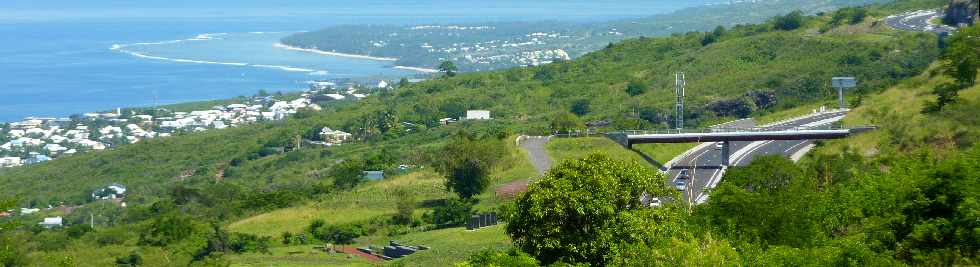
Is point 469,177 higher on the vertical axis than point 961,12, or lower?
lower

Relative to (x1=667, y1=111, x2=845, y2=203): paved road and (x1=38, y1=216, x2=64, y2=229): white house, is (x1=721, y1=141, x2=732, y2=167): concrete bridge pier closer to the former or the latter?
(x1=667, y1=111, x2=845, y2=203): paved road

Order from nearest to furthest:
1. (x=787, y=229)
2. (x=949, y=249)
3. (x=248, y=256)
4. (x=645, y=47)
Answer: (x=949, y=249) → (x=787, y=229) → (x=248, y=256) → (x=645, y=47)

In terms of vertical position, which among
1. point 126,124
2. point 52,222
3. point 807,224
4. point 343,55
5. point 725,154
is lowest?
point 52,222

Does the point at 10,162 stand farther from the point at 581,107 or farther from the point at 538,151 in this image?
the point at 538,151

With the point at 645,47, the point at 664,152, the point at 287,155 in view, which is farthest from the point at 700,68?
the point at 664,152

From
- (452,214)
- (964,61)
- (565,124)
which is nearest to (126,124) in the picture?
(565,124)

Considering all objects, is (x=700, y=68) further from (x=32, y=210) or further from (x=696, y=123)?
(x=32, y=210)

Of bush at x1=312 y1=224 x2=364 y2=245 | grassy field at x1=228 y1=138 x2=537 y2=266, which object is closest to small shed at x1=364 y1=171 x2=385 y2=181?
grassy field at x1=228 y1=138 x2=537 y2=266
